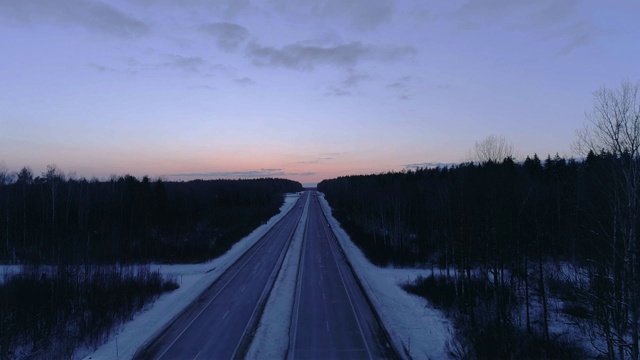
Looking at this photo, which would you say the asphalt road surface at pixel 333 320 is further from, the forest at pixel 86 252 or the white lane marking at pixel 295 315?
the forest at pixel 86 252

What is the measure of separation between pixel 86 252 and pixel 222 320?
18955mm

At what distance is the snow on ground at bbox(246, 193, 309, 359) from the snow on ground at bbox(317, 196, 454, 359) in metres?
5.97

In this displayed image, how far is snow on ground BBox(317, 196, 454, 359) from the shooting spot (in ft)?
69.8

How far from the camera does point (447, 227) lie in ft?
128

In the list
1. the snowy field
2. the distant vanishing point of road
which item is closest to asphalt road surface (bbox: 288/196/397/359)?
the distant vanishing point of road

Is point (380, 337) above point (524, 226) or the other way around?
the other way around

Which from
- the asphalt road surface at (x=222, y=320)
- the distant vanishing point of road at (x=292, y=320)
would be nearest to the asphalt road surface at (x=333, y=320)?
the distant vanishing point of road at (x=292, y=320)

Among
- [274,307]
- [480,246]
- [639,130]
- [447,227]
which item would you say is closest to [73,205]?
[274,307]

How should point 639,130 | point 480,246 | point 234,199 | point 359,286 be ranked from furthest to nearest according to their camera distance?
point 234,199
point 359,286
point 480,246
point 639,130

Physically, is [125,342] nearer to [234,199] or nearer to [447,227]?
[447,227]

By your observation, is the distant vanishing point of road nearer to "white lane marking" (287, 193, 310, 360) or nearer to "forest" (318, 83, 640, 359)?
"white lane marking" (287, 193, 310, 360)

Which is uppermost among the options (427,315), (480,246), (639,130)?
(639,130)

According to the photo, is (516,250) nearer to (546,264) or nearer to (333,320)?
(333,320)

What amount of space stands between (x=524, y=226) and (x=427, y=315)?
9.48 meters
